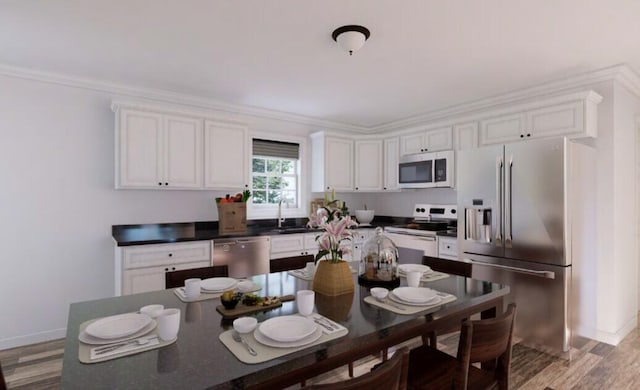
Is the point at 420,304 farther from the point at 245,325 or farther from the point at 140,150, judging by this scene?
the point at 140,150

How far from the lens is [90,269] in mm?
3250

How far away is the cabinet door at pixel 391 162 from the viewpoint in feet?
15.3

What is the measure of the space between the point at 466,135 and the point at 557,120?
2.94ft

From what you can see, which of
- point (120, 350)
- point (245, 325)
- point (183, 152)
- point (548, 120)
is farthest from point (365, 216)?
point (120, 350)

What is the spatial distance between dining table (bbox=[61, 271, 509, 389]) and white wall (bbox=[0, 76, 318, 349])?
2.12m

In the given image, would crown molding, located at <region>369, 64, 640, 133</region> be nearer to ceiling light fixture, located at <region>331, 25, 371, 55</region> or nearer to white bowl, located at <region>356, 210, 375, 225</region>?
white bowl, located at <region>356, 210, 375, 225</region>

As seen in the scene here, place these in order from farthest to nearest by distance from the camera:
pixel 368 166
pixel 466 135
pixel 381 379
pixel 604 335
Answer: pixel 368 166 < pixel 466 135 < pixel 604 335 < pixel 381 379

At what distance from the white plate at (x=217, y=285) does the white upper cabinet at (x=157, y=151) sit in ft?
6.33

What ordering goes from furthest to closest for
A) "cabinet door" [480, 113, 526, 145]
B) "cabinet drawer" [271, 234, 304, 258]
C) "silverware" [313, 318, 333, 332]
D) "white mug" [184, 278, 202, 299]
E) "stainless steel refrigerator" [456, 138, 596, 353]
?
"cabinet drawer" [271, 234, 304, 258], "cabinet door" [480, 113, 526, 145], "stainless steel refrigerator" [456, 138, 596, 353], "white mug" [184, 278, 202, 299], "silverware" [313, 318, 333, 332]

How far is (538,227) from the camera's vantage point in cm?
279

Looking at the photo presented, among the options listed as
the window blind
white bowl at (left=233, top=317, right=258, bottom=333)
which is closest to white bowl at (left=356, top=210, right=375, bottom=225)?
the window blind

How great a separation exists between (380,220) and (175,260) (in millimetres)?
3120

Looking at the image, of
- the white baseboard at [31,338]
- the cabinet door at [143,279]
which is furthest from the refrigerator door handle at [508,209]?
the white baseboard at [31,338]

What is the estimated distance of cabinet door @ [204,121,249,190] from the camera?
3619 mm
